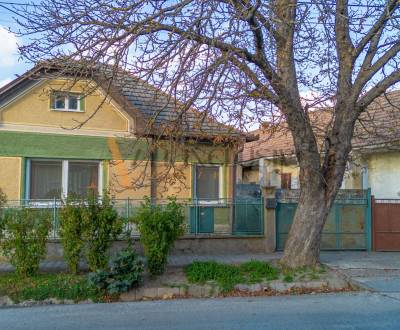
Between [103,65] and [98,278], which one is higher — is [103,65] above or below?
above

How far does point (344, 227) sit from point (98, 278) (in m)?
7.88

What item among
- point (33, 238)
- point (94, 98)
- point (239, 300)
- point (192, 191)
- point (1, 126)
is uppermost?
point (94, 98)

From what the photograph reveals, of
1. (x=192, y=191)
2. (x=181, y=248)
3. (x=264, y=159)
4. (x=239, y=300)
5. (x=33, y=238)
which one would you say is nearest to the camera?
(x=239, y=300)

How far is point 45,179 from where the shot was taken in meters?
13.5

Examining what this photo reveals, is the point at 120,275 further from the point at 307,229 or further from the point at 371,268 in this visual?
the point at 371,268

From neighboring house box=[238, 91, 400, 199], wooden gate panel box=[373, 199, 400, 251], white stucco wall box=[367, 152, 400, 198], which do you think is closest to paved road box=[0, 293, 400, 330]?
neighboring house box=[238, 91, 400, 199]

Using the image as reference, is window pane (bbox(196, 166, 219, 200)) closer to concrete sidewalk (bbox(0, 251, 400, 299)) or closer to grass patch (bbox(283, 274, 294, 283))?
concrete sidewalk (bbox(0, 251, 400, 299))

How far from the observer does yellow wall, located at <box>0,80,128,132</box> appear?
42.5ft

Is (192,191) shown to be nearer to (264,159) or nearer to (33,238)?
(33,238)

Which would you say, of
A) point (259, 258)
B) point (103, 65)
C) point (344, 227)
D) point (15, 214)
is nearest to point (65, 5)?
point (103, 65)

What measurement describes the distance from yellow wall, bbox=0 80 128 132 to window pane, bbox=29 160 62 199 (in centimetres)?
112

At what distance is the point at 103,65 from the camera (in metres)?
9.24

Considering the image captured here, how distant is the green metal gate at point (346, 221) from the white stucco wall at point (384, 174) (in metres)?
3.55

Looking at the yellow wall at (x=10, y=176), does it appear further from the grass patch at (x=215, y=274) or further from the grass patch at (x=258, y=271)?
the grass patch at (x=258, y=271)
